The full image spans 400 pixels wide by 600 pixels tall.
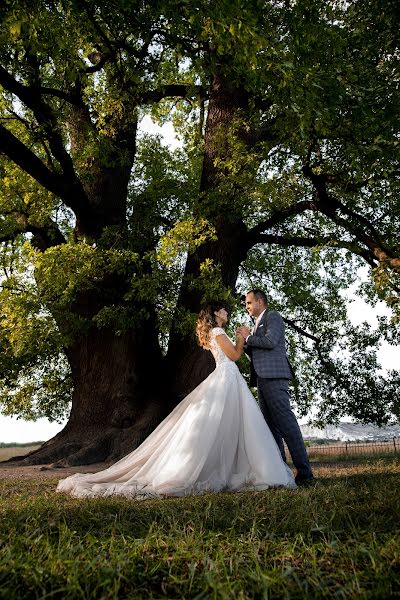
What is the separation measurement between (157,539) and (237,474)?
10.8 feet

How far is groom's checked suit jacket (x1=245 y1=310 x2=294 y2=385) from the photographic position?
7.49 m

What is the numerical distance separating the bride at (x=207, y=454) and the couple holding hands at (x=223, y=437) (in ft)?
0.04

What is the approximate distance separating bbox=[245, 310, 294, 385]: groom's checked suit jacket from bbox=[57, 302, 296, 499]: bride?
0.92ft

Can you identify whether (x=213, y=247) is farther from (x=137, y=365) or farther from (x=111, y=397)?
(x=111, y=397)

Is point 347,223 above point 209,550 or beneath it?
above

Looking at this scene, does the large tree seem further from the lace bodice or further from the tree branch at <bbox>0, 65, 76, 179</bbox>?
the lace bodice

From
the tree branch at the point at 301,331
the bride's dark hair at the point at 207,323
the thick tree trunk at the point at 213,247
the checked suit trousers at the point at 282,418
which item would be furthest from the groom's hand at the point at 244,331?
the tree branch at the point at 301,331

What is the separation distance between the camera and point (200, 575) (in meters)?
2.84

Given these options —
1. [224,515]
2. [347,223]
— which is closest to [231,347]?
[224,515]

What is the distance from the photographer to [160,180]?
571 inches

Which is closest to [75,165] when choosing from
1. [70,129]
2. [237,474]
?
[70,129]

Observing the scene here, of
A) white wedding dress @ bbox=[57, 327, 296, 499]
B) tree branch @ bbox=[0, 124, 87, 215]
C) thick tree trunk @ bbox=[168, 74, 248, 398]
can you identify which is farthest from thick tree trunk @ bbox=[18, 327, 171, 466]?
white wedding dress @ bbox=[57, 327, 296, 499]

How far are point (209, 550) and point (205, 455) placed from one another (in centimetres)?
327

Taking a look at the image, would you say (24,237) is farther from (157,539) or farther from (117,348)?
(157,539)
